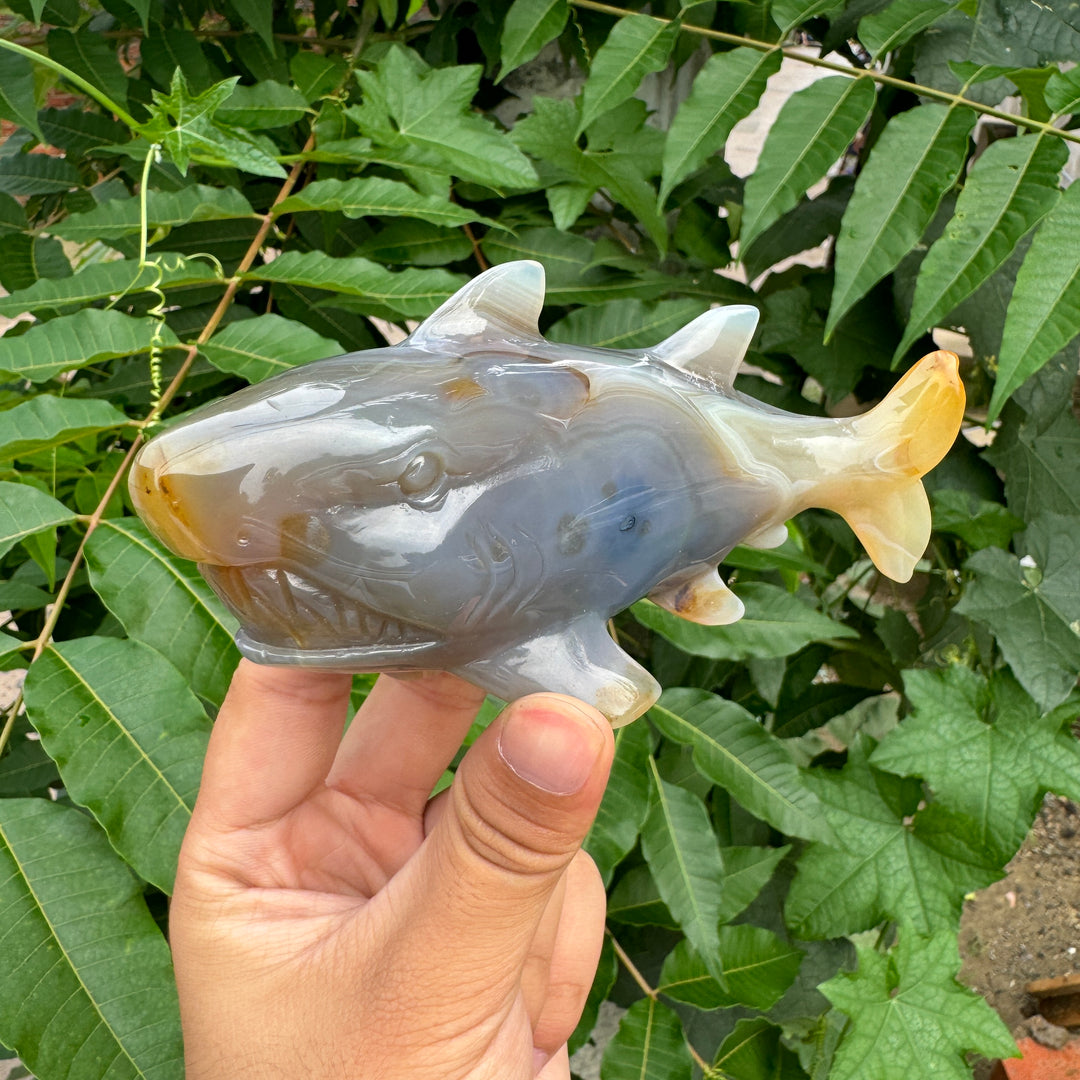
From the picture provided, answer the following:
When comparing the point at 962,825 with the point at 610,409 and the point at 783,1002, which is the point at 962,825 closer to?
the point at 783,1002

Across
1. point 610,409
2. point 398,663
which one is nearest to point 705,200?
point 610,409

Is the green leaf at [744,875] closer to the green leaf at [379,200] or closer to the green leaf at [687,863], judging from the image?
the green leaf at [687,863]

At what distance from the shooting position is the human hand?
643mm

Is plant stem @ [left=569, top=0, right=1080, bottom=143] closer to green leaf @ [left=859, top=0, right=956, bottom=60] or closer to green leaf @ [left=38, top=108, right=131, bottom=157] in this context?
green leaf @ [left=859, top=0, right=956, bottom=60]

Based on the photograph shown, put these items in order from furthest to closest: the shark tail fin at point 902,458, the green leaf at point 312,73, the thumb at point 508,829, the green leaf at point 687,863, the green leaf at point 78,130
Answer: the green leaf at point 78,130, the green leaf at point 312,73, the green leaf at point 687,863, the shark tail fin at point 902,458, the thumb at point 508,829

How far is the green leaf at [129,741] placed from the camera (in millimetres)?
821

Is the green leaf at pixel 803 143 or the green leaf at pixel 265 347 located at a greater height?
the green leaf at pixel 803 143

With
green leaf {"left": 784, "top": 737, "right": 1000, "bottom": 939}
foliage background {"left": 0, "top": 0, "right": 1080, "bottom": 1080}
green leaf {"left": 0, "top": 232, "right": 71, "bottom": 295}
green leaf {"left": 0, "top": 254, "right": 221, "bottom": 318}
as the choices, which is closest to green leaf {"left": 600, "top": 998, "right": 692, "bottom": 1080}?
foliage background {"left": 0, "top": 0, "right": 1080, "bottom": 1080}

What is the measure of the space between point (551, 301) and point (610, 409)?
0.62 meters

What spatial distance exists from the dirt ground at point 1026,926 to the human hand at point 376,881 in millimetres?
1605

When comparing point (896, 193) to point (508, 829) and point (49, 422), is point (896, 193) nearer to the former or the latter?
point (508, 829)

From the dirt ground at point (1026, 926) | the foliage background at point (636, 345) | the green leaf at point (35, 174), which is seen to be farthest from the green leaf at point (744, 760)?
the dirt ground at point (1026, 926)

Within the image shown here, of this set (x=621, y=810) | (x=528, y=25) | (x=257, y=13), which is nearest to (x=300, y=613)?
(x=621, y=810)

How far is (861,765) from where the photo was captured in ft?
4.36
